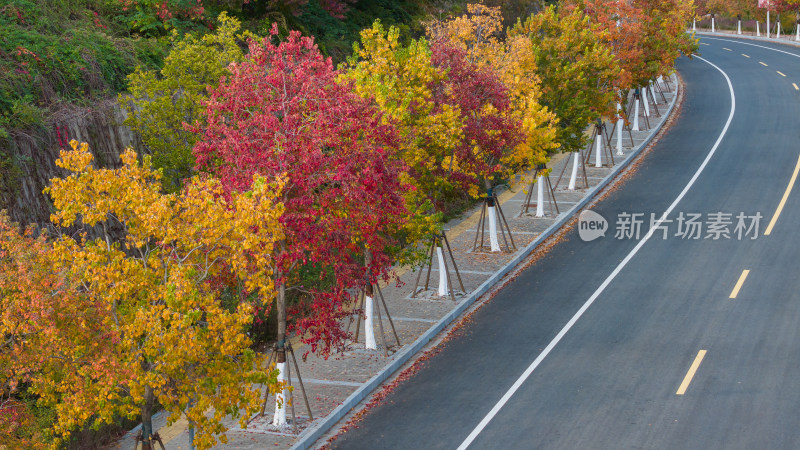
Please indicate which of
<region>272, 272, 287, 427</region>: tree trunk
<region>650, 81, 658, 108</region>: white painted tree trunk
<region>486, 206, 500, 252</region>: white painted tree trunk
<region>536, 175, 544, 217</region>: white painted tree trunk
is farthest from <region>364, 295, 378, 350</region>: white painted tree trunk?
<region>650, 81, 658, 108</region>: white painted tree trunk

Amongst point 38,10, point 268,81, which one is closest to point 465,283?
point 268,81

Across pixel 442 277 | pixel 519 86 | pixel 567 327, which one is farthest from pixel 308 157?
pixel 519 86

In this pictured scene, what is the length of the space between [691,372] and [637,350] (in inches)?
64.8

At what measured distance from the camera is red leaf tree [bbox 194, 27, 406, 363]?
1678 centimetres

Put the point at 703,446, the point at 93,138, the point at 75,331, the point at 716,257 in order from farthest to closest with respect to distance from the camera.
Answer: the point at 716,257 < the point at 93,138 < the point at 703,446 < the point at 75,331

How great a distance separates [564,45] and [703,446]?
65.7ft

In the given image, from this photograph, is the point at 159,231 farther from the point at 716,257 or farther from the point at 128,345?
the point at 716,257

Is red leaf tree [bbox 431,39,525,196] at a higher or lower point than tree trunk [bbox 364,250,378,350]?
higher

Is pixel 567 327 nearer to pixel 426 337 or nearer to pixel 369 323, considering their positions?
pixel 426 337

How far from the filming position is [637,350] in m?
21.2

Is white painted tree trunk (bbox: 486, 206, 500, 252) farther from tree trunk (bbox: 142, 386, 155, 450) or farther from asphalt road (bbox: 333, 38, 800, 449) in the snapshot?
tree trunk (bbox: 142, 386, 155, 450)

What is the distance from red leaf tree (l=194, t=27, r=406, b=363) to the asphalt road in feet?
11.8

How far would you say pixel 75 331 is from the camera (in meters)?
13.1

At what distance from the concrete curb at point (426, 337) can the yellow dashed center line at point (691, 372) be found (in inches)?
242
